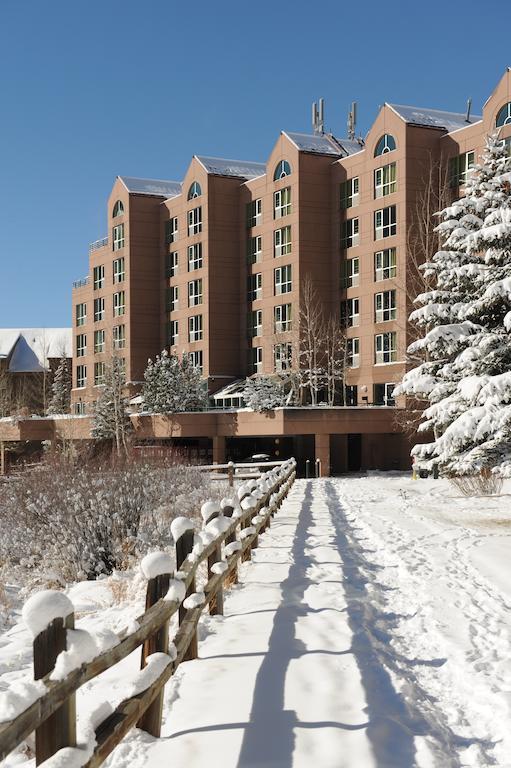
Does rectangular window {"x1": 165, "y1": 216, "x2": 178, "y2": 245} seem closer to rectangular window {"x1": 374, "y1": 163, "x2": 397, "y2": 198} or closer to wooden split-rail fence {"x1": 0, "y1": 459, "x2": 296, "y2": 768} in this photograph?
rectangular window {"x1": 374, "y1": 163, "x2": 397, "y2": 198}

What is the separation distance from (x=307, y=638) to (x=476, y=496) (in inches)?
648

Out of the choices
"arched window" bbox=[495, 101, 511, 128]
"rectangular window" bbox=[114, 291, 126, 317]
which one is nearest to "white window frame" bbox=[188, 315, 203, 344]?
"rectangular window" bbox=[114, 291, 126, 317]

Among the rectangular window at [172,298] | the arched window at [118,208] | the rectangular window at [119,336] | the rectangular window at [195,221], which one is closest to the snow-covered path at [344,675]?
the rectangular window at [195,221]

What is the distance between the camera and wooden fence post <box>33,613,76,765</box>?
3160 mm

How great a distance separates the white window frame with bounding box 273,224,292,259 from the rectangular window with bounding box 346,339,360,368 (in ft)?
26.4

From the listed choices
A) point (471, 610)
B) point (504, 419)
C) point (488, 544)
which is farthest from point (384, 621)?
point (504, 419)

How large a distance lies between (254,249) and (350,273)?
338 inches

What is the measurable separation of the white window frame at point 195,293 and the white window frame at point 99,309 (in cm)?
1156

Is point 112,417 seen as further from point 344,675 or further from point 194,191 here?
point 344,675

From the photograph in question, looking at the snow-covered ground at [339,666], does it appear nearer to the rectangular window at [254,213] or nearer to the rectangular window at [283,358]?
the rectangular window at [283,358]

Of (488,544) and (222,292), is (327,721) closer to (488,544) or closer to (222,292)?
(488,544)

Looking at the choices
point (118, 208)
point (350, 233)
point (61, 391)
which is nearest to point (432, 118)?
point (350, 233)

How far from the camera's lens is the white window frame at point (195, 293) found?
56.7 m

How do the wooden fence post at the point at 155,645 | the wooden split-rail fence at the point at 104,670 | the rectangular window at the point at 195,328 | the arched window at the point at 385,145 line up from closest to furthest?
the wooden split-rail fence at the point at 104,670
the wooden fence post at the point at 155,645
the arched window at the point at 385,145
the rectangular window at the point at 195,328
